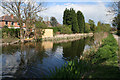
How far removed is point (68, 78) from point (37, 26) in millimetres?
17709

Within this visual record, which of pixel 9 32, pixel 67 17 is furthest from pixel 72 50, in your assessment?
pixel 67 17

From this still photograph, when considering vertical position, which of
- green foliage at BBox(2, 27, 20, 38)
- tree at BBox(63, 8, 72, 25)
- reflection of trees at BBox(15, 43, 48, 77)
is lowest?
reflection of trees at BBox(15, 43, 48, 77)

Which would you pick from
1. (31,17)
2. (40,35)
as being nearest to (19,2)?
(31,17)

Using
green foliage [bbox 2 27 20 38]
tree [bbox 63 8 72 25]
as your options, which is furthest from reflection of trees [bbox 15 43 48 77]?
tree [bbox 63 8 72 25]

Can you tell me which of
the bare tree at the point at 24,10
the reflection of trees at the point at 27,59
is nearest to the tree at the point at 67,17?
the bare tree at the point at 24,10

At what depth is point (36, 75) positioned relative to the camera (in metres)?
5.51

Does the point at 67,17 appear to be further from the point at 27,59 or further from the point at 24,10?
the point at 27,59

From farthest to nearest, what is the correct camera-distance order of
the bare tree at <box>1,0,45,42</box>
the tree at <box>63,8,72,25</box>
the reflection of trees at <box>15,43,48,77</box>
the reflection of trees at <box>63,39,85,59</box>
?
the tree at <box>63,8,72,25</box>, the bare tree at <box>1,0,45,42</box>, the reflection of trees at <box>63,39,85,59</box>, the reflection of trees at <box>15,43,48,77</box>

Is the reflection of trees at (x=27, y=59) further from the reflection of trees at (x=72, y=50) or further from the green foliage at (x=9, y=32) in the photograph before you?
the green foliage at (x=9, y=32)

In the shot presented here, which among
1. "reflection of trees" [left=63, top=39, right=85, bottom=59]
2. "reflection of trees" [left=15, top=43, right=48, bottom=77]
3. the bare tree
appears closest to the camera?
"reflection of trees" [left=15, top=43, right=48, bottom=77]

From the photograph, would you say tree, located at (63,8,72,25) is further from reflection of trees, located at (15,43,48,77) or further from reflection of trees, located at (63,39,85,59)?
reflection of trees, located at (15,43,48,77)

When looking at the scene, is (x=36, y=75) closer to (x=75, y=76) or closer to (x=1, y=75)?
(x=1, y=75)

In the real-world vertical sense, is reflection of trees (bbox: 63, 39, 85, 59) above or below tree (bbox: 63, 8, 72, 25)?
below

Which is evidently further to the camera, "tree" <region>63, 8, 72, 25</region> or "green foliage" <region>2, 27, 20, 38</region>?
"tree" <region>63, 8, 72, 25</region>
